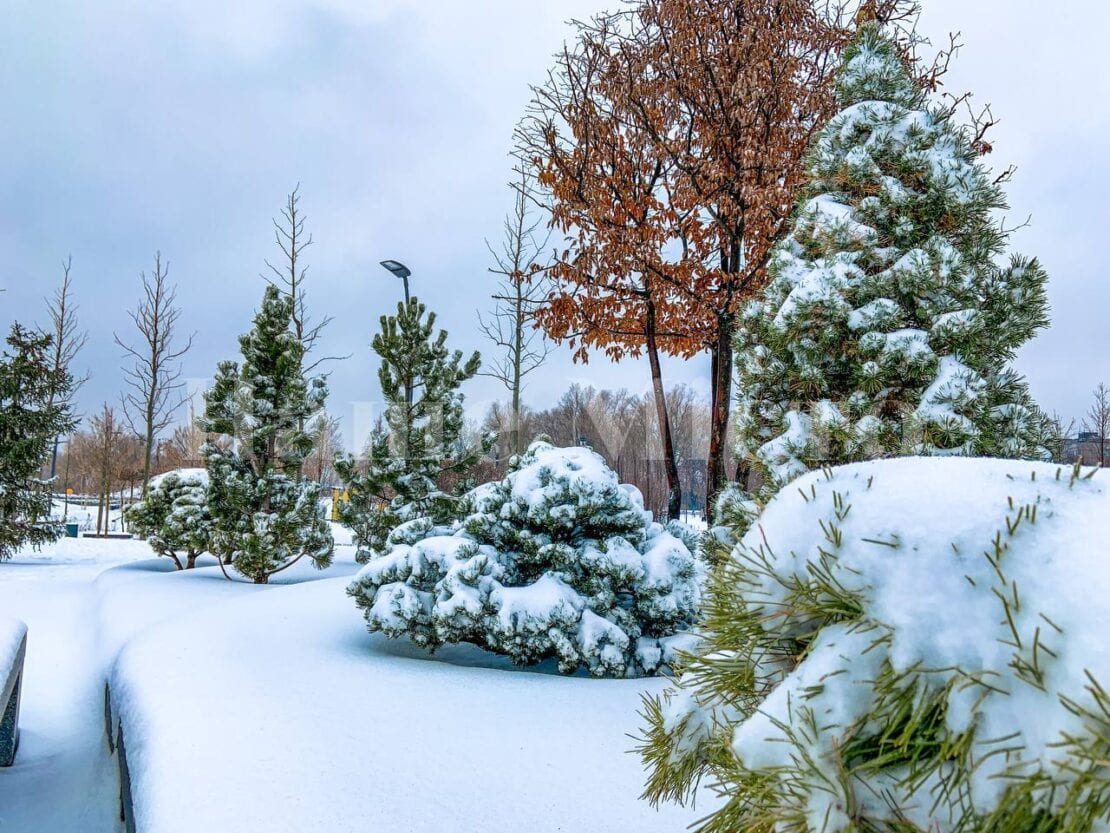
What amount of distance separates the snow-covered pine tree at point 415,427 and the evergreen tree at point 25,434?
8.48m

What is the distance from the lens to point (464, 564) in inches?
203

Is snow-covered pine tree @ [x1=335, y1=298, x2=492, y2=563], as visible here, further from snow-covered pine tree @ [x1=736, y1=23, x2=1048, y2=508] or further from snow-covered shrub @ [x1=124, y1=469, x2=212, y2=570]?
snow-covered pine tree @ [x1=736, y1=23, x2=1048, y2=508]

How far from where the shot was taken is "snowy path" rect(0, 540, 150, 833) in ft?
12.8

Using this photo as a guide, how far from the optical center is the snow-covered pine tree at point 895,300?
4402 mm

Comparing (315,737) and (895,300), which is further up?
(895,300)

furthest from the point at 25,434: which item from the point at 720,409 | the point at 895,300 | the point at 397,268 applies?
the point at 895,300

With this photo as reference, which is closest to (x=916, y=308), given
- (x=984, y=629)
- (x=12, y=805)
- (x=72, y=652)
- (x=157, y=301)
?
(x=984, y=629)

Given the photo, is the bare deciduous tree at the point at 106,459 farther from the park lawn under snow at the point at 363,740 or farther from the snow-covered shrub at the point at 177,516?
the park lawn under snow at the point at 363,740

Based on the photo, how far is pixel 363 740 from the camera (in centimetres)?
335

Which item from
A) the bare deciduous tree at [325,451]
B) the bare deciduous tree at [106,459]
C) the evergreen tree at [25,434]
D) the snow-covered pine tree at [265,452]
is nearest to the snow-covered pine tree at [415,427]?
the snow-covered pine tree at [265,452]

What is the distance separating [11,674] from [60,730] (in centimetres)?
179

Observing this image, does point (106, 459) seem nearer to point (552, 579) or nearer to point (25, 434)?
point (25, 434)

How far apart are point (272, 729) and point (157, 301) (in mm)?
16877

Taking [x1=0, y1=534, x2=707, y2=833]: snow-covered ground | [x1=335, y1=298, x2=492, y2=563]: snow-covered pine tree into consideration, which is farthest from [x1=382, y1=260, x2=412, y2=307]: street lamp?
[x1=0, y1=534, x2=707, y2=833]: snow-covered ground
